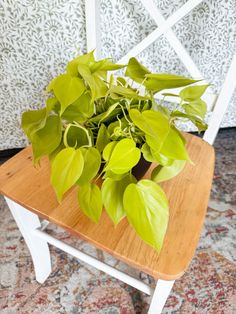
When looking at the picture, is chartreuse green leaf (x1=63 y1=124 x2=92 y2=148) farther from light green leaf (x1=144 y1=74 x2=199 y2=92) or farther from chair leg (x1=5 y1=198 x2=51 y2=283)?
chair leg (x1=5 y1=198 x2=51 y2=283)

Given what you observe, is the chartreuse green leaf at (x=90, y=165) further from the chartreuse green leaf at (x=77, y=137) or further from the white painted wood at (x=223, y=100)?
the white painted wood at (x=223, y=100)

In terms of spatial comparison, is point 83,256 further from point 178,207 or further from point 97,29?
point 97,29

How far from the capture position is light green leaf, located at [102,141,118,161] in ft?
1.21

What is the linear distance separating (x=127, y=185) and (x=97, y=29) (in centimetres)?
55

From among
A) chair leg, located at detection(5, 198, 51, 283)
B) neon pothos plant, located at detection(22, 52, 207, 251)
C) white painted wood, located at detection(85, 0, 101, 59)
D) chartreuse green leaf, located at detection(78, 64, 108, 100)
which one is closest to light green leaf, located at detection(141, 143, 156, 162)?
neon pothos plant, located at detection(22, 52, 207, 251)

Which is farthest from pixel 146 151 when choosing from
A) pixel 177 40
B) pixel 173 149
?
pixel 177 40

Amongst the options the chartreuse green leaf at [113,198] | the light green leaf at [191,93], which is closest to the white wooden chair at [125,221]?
the chartreuse green leaf at [113,198]

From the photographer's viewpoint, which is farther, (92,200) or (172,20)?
(172,20)

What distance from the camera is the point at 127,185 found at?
0.40 meters

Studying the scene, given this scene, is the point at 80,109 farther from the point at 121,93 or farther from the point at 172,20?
the point at 172,20

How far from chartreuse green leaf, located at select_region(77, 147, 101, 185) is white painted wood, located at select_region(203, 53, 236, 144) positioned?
463 mm

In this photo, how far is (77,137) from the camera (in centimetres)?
40

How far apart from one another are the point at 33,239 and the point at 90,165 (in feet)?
1.45

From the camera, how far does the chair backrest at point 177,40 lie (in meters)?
0.65
